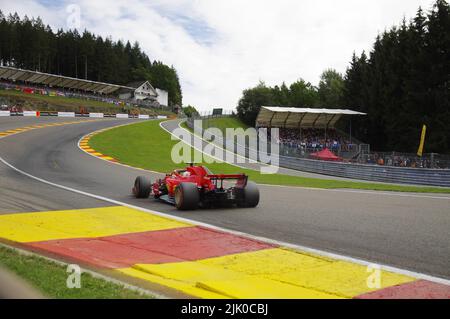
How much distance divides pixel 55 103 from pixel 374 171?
54.8 metres

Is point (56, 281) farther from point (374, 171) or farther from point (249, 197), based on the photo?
point (374, 171)

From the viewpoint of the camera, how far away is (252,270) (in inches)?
226

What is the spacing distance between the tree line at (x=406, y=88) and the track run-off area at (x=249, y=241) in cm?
3422

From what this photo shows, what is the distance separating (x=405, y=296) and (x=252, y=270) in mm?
1795

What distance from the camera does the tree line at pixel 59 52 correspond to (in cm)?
9825

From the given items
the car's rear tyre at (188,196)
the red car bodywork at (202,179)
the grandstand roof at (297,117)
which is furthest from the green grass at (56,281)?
the grandstand roof at (297,117)

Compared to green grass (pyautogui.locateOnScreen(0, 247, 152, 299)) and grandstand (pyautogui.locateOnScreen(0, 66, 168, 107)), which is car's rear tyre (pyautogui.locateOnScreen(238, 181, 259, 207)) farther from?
grandstand (pyautogui.locateOnScreen(0, 66, 168, 107))

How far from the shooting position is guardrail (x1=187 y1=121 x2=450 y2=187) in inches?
974

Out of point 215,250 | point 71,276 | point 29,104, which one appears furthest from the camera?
point 29,104

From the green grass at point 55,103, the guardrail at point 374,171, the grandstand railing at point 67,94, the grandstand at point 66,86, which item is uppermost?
the grandstand at point 66,86

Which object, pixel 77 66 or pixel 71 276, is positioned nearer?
pixel 71 276

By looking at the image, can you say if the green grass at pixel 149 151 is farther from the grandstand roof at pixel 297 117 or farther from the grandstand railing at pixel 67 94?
the grandstand railing at pixel 67 94
